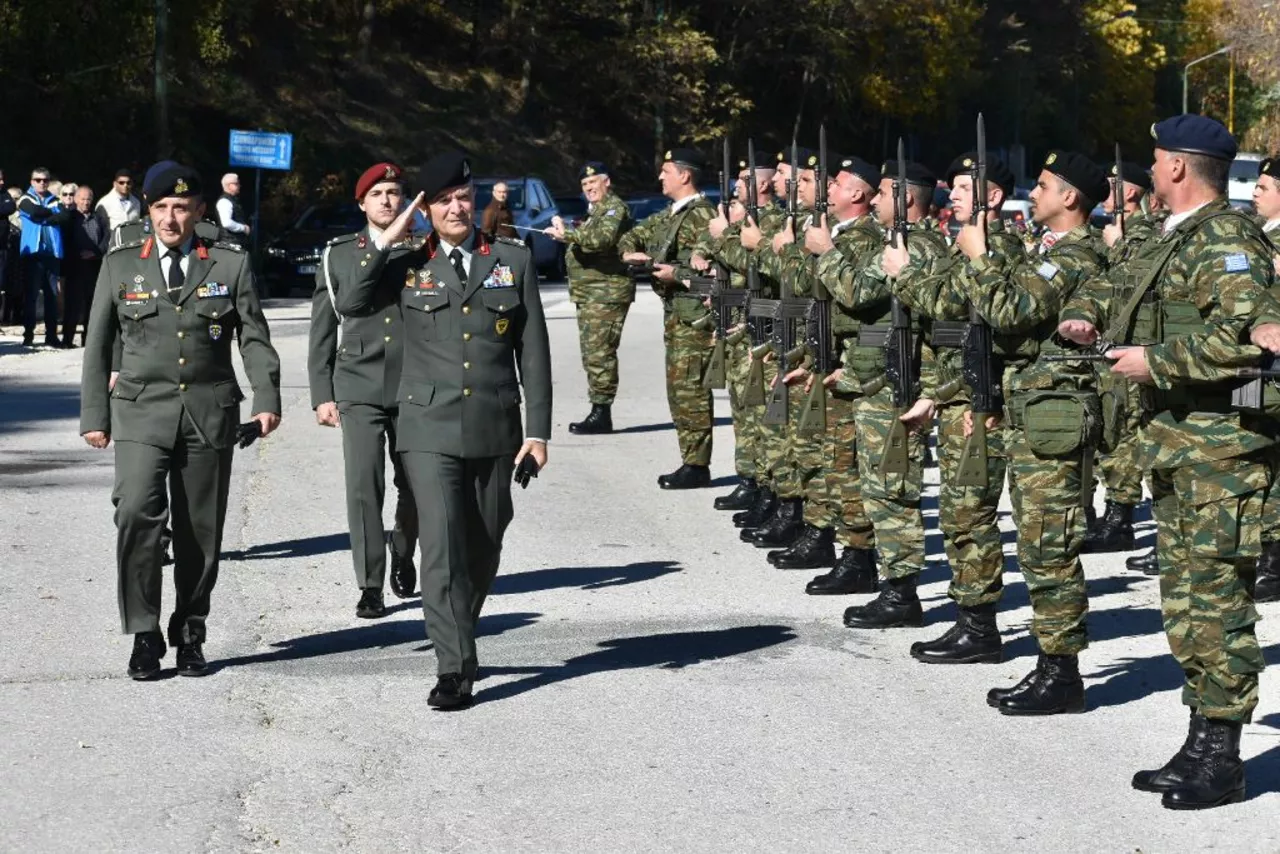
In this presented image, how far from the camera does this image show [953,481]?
8516mm

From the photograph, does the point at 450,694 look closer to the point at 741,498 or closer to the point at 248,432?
the point at 248,432

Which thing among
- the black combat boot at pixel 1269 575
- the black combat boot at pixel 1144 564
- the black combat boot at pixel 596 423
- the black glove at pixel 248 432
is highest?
the black glove at pixel 248 432

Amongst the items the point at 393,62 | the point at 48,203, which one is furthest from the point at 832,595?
the point at 393,62

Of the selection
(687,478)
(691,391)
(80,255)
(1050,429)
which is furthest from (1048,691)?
(80,255)

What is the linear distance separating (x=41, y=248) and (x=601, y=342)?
29.5 feet

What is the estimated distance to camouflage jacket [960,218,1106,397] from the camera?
300 inches

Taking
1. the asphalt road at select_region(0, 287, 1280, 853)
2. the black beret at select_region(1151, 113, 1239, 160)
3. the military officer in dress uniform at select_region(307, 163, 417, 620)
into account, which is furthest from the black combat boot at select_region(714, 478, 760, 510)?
the black beret at select_region(1151, 113, 1239, 160)

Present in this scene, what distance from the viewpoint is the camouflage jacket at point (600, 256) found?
15.5 metres

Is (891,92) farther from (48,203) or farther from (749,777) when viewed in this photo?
(749,777)

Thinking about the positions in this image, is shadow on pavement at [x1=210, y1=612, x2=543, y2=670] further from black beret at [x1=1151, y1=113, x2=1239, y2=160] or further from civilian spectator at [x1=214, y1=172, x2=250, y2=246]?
civilian spectator at [x1=214, y1=172, x2=250, y2=246]

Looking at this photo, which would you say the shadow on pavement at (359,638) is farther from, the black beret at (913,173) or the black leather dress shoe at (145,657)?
the black beret at (913,173)

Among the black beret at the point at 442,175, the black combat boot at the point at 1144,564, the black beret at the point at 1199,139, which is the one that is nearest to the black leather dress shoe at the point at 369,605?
the black beret at the point at 442,175

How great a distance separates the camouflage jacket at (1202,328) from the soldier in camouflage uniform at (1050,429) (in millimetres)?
865

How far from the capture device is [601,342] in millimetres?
16250
